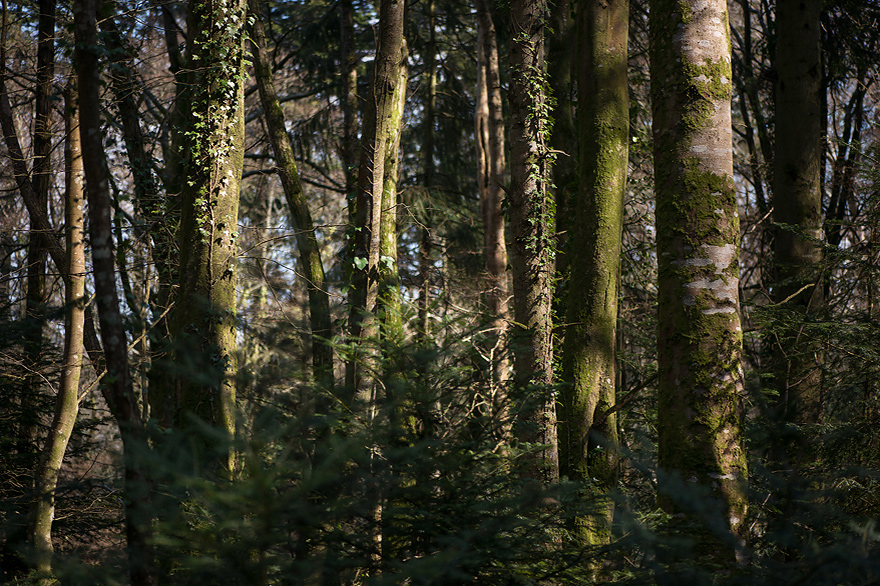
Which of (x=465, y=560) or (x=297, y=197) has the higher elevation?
(x=297, y=197)

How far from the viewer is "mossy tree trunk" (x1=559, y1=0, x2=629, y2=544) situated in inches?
245

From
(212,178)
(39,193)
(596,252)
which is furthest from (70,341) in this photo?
(596,252)

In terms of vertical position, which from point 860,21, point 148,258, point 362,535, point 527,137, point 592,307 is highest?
point 860,21

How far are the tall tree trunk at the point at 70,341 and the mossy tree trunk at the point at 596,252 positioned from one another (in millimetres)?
5054

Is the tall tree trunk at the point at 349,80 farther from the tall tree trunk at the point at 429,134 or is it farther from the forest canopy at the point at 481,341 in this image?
the tall tree trunk at the point at 429,134

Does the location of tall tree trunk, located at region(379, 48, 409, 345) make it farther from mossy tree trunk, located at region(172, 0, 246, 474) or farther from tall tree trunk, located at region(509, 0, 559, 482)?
mossy tree trunk, located at region(172, 0, 246, 474)

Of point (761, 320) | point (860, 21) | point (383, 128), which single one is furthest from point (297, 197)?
point (860, 21)

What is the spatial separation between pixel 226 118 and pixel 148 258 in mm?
4078

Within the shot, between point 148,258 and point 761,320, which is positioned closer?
point 761,320

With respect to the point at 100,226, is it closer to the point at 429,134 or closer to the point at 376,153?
the point at 376,153

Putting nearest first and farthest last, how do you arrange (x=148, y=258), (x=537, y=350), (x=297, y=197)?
(x=537, y=350)
(x=148, y=258)
(x=297, y=197)

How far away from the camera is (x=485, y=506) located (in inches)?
103

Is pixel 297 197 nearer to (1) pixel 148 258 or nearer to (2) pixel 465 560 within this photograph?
(1) pixel 148 258

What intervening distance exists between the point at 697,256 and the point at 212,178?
182 inches
